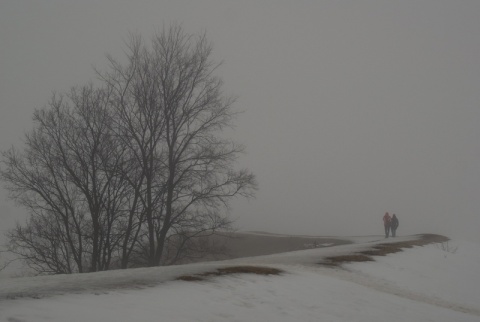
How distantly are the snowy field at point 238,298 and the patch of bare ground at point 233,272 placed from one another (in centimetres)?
24

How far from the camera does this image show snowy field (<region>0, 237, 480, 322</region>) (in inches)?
171

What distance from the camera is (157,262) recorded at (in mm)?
15094

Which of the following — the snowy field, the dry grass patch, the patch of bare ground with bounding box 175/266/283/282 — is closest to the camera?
the snowy field

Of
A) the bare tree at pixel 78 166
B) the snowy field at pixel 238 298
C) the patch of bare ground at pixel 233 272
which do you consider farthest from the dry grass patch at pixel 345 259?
the bare tree at pixel 78 166

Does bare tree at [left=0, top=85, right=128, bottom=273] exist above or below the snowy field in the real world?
above

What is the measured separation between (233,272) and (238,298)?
2.18m

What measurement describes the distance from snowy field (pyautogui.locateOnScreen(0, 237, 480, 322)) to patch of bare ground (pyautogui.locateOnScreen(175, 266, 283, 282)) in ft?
0.79

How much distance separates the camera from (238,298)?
600cm

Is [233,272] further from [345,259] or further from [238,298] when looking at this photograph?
[345,259]

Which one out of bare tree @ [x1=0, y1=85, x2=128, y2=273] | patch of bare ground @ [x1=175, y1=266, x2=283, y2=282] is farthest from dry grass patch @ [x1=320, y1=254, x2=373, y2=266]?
bare tree @ [x1=0, y1=85, x2=128, y2=273]

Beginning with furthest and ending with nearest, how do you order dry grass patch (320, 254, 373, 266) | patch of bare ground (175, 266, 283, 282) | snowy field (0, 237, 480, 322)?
dry grass patch (320, 254, 373, 266) < patch of bare ground (175, 266, 283, 282) < snowy field (0, 237, 480, 322)

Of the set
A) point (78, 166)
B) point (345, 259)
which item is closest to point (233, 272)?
point (345, 259)

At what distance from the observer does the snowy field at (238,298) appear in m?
4.34

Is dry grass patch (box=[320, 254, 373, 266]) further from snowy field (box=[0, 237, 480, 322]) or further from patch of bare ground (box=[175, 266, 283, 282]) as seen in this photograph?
patch of bare ground (box=[175, 266, 283, 282])
